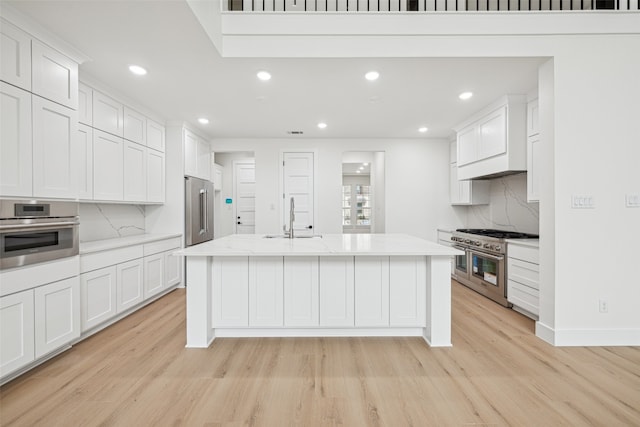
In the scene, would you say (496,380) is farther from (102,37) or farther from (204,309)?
(102,37)

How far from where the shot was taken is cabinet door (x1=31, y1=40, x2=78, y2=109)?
2191 mm

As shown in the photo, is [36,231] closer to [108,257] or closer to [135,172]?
[108,257]

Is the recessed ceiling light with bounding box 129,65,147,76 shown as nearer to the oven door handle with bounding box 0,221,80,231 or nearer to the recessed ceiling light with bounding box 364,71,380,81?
the oven door handle with bounding box 0,221,80,231

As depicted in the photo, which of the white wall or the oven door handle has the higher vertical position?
the white wall

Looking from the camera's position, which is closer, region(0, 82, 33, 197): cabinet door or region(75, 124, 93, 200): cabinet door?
region(0, 82, 33, 197): cabinet door

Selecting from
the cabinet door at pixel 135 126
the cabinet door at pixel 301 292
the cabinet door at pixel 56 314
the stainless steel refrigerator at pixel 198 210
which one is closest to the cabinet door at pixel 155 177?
the cabinet door at pixel 135 126

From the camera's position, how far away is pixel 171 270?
13.9 ft

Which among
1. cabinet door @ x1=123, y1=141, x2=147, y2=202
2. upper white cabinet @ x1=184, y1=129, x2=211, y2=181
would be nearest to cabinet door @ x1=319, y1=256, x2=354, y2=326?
cabinet door @ x1=123, y1=141, x2=147, y2=202

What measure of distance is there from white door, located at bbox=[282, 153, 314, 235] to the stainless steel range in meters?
2.59

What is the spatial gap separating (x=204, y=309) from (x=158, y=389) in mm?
679

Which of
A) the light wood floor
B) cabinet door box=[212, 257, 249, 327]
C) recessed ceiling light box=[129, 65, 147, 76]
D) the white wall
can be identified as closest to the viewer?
the light wood floor

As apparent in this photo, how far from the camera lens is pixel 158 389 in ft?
6.41

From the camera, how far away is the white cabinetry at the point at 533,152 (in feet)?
10.8

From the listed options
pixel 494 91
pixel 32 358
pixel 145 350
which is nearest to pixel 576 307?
pixel 494 91
